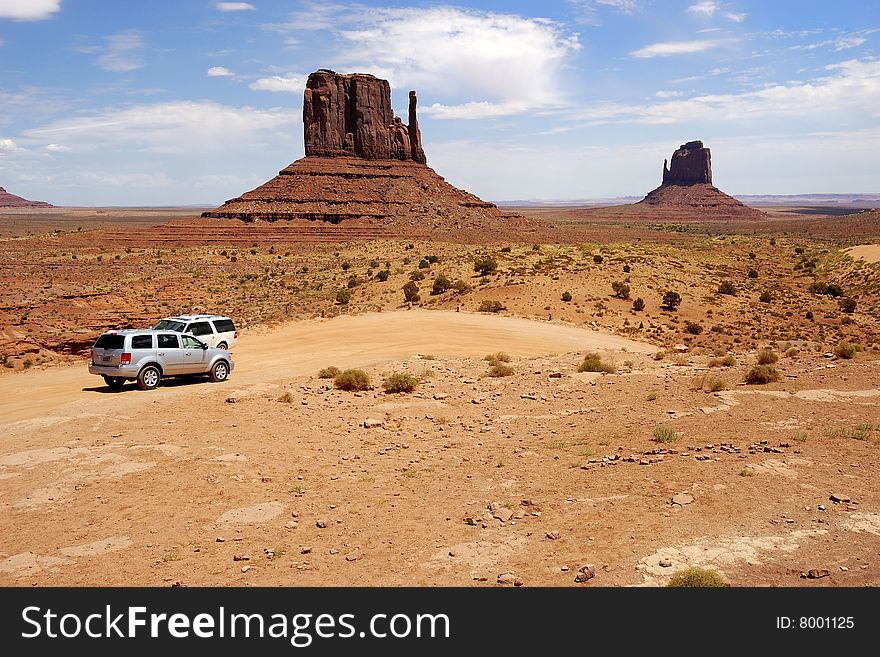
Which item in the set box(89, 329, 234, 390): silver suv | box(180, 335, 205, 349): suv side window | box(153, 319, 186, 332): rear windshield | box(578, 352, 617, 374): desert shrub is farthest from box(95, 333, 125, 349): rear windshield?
box(578, 352, 617, 374): desert shrub

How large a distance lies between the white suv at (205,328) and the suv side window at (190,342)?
3367 mm

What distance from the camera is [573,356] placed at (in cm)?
2161

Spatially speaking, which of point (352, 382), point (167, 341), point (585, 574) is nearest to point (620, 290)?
point (352, 382)

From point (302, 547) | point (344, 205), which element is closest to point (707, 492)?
point (302, 547)

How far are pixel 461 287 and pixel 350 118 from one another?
9088cm

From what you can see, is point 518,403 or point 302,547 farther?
point 518,403

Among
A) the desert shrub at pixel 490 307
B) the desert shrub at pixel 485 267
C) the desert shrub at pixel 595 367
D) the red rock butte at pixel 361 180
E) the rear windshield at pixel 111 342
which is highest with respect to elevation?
the red rock butte at pixel 361 180

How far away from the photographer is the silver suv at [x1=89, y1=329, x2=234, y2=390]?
18422 millimetres

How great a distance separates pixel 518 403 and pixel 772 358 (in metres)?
8.00

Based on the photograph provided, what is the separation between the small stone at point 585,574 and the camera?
731 cm

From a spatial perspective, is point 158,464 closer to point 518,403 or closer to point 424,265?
point 518,403

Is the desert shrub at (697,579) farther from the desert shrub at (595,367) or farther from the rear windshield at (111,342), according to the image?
the rear windshield at (111,342)

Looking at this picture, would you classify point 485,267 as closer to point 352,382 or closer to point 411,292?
point 411,292

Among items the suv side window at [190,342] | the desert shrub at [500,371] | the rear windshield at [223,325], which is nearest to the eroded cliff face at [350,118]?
the rear windshield at [223,325]
